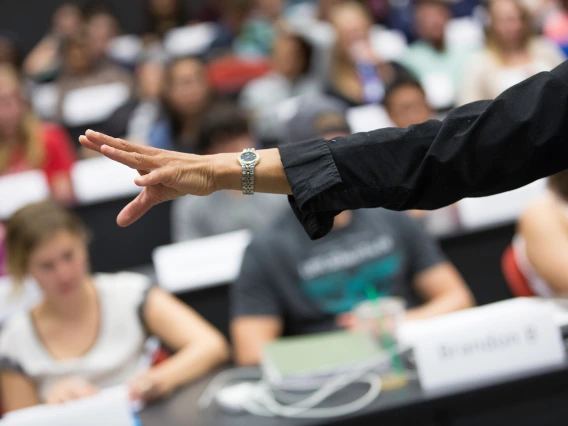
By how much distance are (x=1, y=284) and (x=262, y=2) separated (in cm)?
356

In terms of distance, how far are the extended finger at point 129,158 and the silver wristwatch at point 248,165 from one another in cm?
12

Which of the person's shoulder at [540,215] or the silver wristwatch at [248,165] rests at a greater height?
the silver wristwatch at [248,165]

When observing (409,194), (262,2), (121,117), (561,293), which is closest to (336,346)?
(561,293)

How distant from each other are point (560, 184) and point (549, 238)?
136 mm

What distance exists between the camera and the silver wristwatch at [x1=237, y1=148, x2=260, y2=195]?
107 cm

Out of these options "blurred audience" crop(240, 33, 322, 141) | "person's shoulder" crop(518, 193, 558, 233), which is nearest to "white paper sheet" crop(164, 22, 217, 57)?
"blurred audience" crop(240, 33, 322, 141)

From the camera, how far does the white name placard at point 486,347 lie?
1558mm

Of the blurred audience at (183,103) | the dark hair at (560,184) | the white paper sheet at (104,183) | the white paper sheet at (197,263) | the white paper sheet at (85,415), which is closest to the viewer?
the white paper sheet at (85,415)

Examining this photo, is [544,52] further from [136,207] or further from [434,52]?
[136,207]

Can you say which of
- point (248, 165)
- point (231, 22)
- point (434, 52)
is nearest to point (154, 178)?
point (248, 165)

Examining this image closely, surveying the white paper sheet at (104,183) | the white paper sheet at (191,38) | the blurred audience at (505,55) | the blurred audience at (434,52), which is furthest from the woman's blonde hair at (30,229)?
the white paper sheet at (191,38)

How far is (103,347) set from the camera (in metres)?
2.05

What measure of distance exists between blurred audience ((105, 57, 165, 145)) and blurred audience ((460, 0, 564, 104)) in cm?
155

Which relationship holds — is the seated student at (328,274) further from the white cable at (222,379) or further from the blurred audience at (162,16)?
the blurred audience at (162,16)
